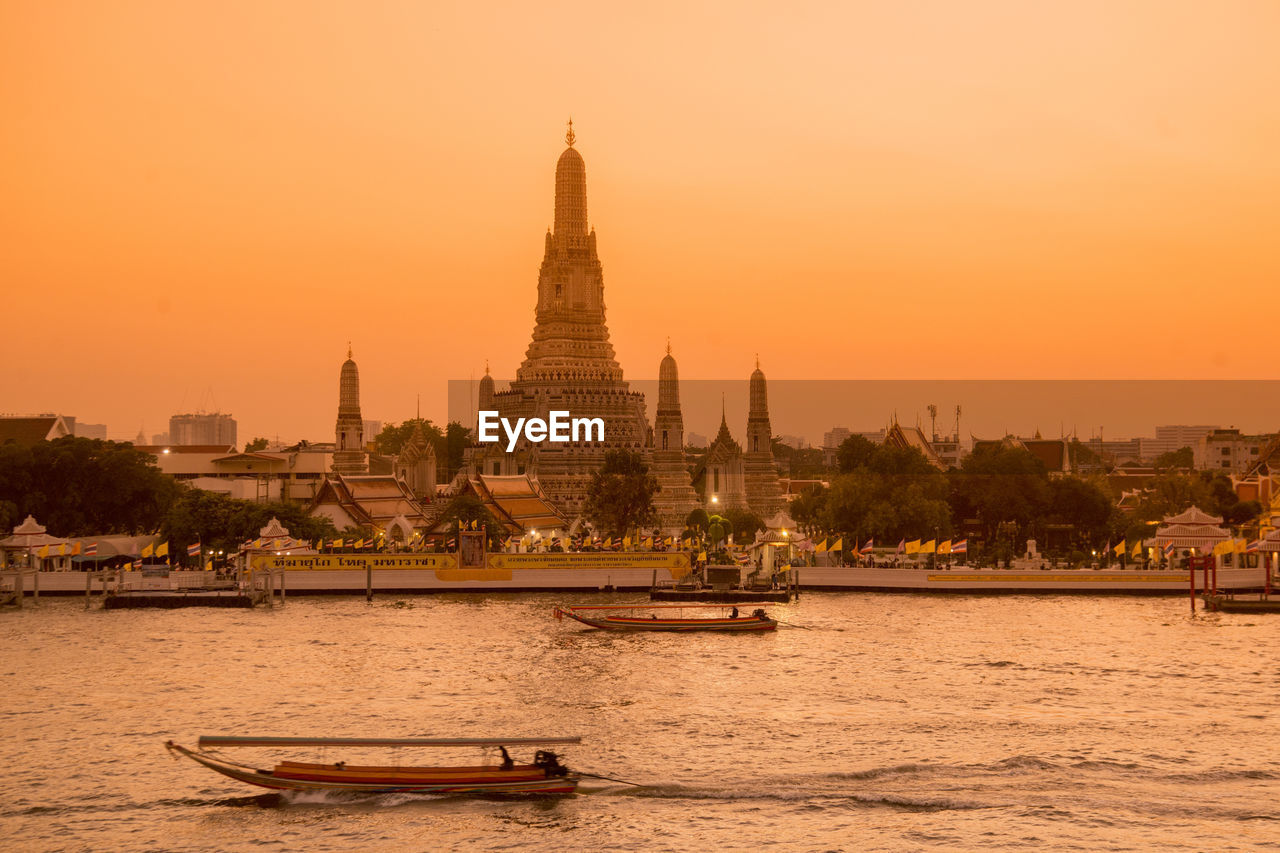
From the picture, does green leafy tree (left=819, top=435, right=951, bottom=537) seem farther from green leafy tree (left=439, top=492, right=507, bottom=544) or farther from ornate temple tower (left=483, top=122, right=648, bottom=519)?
ornate temple tower (left=483, top=122, right=648, bottom=519)

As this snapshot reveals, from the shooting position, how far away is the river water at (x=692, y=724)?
89.6ft

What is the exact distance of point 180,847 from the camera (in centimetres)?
2606

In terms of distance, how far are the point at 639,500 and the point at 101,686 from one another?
4227cm

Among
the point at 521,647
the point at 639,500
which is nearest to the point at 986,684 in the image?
the point at 521,647

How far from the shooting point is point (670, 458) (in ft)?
354

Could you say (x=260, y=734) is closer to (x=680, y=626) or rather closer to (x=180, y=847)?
(x=180, y=847)

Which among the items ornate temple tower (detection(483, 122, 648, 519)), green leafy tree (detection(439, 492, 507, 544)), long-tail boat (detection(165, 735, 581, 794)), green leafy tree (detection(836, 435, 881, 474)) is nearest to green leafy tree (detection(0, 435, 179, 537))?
green leafy tree (detection(439, 492, 507, 544))

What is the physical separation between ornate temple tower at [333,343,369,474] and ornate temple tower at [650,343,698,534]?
2362 centimetres

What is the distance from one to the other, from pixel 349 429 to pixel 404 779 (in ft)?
305

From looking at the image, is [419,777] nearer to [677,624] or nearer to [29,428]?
[677,624]

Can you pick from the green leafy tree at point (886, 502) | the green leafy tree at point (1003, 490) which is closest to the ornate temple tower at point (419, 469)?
the green leafy tree at point (886, 502)

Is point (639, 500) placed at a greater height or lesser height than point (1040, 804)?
greater

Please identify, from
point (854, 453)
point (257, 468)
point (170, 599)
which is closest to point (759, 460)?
point (854, 453)

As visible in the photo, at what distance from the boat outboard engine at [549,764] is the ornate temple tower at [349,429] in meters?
88.8
